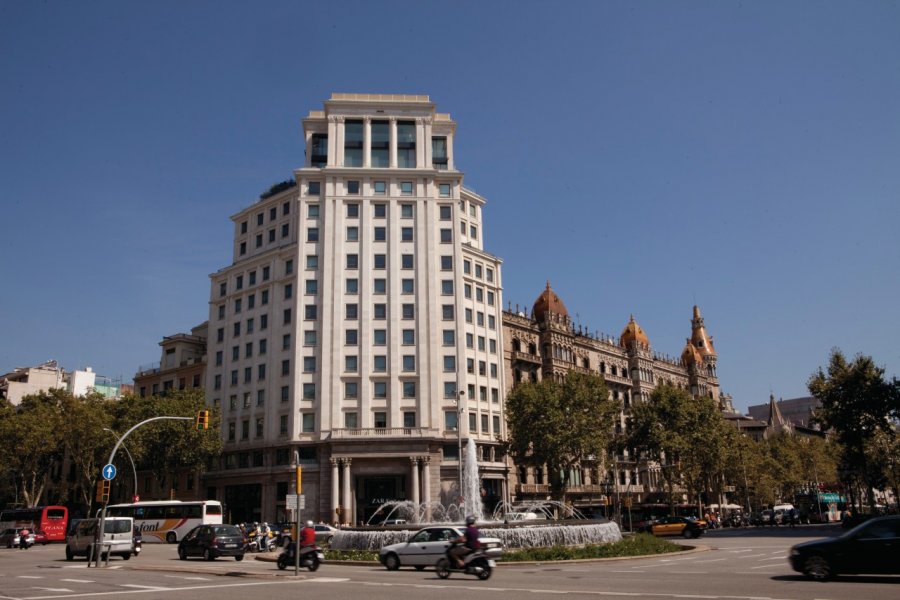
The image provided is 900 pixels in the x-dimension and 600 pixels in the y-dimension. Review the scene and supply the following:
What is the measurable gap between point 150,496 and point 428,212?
43.5m

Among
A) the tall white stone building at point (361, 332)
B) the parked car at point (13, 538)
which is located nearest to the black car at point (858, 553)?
the tall white stone building at point (361, 332)

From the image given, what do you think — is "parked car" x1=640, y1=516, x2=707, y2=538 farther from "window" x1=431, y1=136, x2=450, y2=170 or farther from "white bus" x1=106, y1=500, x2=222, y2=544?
"window" x1=431, y1=136, x2=450, y2=170

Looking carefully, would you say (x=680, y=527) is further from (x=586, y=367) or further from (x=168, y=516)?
(x=586, y=367)

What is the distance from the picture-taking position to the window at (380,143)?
74.9m

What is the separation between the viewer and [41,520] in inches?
2192

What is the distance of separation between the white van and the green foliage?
18.5 metres

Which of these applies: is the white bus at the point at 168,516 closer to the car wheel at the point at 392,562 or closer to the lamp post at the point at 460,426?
the lamp post at the point at 460,426

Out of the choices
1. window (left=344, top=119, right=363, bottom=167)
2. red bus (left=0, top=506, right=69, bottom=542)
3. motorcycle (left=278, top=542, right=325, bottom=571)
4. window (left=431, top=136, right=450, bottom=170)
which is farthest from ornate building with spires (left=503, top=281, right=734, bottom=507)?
motorcycle (left=278, top=542, right=325, bottom=571)

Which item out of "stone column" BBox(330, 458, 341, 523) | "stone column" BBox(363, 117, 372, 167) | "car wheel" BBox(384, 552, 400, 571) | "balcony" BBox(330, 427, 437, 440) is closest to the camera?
"car wheel" BBox(384, 552, 400, 571)

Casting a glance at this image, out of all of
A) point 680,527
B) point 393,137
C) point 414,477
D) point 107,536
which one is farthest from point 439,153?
point 107,536

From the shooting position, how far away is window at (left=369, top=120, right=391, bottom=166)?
246 feet

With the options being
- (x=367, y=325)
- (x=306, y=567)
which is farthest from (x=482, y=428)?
(x=306, y=567)

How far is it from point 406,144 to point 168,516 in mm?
42854

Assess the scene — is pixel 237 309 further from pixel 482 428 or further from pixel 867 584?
pixel 867 584
